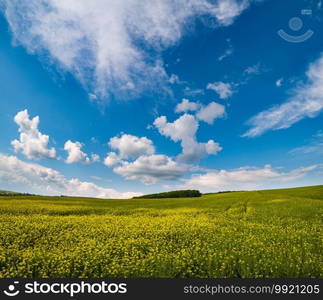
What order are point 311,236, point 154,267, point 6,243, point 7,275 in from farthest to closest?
point 311,236 → point 6,243 → point 154,267 → point 7,275

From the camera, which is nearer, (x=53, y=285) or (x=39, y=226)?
(x=53, y=285)

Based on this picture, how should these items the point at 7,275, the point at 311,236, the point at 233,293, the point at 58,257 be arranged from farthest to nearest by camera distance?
the point at 311,236 → the point at 58,257 → the point at 7,275 → the point at 233,293

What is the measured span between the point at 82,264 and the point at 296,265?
8649 mm

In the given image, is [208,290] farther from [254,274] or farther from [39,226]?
[39,226]

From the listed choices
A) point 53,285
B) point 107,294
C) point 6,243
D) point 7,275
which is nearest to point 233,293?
point 107,294

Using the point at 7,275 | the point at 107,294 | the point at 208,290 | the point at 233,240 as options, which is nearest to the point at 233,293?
the point at 208,290

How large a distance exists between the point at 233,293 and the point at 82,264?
242 inches

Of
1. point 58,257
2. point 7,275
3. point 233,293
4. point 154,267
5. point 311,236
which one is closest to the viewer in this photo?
point 233,293

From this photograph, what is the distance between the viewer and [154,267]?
9.50 meters

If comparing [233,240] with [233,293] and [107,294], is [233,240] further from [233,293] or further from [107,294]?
[107,294]

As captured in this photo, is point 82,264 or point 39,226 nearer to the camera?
point 82,264

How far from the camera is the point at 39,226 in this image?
17734 mm

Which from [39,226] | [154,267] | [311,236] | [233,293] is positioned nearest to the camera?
[233,293]

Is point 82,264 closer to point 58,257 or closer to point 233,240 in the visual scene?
point 58,257
